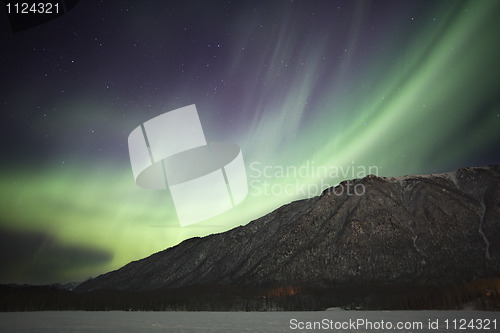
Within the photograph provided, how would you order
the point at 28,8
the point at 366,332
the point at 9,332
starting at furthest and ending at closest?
the point at 366,332
the point at 9,332
the point at 28,8

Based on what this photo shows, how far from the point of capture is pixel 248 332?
79375 mm

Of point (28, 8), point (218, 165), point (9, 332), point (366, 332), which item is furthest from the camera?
point (218, 165)

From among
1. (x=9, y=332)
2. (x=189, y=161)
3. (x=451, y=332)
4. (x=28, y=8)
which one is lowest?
(x=451, y=332)

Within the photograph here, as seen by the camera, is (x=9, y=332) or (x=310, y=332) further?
(x=310, y=332)

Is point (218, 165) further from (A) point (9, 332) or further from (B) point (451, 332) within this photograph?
(B) point (451, 332)

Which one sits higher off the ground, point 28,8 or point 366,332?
point 28,8

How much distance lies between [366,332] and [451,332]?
60.1 feet

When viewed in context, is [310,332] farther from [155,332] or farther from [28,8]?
[28,8]

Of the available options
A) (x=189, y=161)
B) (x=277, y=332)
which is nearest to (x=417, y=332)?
(x=277, y=332)

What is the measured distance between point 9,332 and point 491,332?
97481 millimetres

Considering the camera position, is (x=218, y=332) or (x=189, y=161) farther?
(x=189, y=161)

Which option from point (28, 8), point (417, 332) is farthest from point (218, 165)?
point (28, 8)

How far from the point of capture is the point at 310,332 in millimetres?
79500

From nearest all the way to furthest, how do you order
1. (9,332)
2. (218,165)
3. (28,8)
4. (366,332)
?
(28,8)
(9,332)
(366,332)
(218,165)
